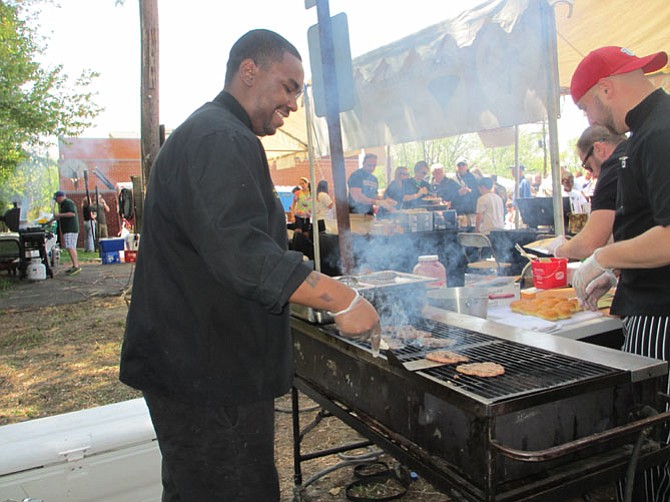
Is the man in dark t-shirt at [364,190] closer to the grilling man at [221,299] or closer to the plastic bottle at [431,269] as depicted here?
the plastic bottle at [431,269]

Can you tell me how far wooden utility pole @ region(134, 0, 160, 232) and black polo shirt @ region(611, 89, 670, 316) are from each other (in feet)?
17.5

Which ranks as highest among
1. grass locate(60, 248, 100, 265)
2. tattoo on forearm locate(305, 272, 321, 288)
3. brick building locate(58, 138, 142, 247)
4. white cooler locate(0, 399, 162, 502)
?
brick building locate(58, 138, 142, 247)

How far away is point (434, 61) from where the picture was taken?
5.39 metres

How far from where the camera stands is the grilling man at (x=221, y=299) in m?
1.47

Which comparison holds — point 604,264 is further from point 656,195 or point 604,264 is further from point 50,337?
point 50,337

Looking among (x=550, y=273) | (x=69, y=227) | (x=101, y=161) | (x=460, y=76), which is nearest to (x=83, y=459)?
(x=550, y=273)

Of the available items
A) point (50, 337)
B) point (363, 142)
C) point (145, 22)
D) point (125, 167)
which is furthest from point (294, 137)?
point (125, 167)

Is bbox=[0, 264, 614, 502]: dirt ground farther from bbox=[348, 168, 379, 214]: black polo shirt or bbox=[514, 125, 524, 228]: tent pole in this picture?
bbox=[514, 125, 524, 228]: tent pole

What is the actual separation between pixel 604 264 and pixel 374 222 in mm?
4893

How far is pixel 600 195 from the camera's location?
9.12 ft

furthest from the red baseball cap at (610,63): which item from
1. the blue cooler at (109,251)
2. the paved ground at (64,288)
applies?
the blue cooler at (109,251)

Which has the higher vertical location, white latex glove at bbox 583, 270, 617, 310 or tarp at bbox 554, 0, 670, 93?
tarp at bbox 554, 0, 670, 93

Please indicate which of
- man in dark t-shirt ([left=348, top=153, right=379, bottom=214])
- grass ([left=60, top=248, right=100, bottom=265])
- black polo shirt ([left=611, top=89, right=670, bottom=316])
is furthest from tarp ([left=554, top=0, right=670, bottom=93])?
grass ([left=60, top=248, right=100, bottom=265])

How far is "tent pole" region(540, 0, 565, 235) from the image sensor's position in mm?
4250
